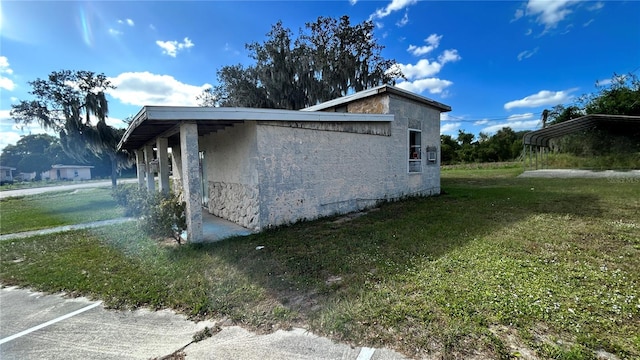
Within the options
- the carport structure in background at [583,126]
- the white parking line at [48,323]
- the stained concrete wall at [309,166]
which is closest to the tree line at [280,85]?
the carport structure in background at [583,126]

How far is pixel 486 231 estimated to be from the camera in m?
5.35

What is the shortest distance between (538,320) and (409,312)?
1.13 metres

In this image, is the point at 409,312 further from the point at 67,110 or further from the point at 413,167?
the point at 67,110

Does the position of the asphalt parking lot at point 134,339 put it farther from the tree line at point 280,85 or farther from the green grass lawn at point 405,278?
the tree line at point 280,85

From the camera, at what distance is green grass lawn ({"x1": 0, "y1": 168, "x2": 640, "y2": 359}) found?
236 cm

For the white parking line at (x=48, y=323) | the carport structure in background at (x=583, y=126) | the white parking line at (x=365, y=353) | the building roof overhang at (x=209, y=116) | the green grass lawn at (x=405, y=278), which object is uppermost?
the carport structure in background at (x=583, y=126)

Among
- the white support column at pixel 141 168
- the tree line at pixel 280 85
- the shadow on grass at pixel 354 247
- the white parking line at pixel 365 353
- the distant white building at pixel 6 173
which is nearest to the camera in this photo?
the white parking line at pixel 365 353

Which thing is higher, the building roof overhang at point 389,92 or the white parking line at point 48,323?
the building roof overhang at point 389,92

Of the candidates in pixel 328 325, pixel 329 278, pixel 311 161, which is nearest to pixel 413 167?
pixel 311 161

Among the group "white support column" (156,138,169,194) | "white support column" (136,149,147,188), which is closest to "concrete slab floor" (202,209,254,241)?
"white support column" (156,138,169,194)

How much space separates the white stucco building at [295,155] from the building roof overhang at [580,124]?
1269cm

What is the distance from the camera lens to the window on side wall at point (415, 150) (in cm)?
982

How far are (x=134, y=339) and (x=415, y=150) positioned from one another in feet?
30.9

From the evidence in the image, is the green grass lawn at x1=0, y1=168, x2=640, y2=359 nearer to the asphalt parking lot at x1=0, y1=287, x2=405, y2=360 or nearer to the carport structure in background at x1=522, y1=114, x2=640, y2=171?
the asphalt parking lot at x1=0, y1=287, x2=405, y2=360
